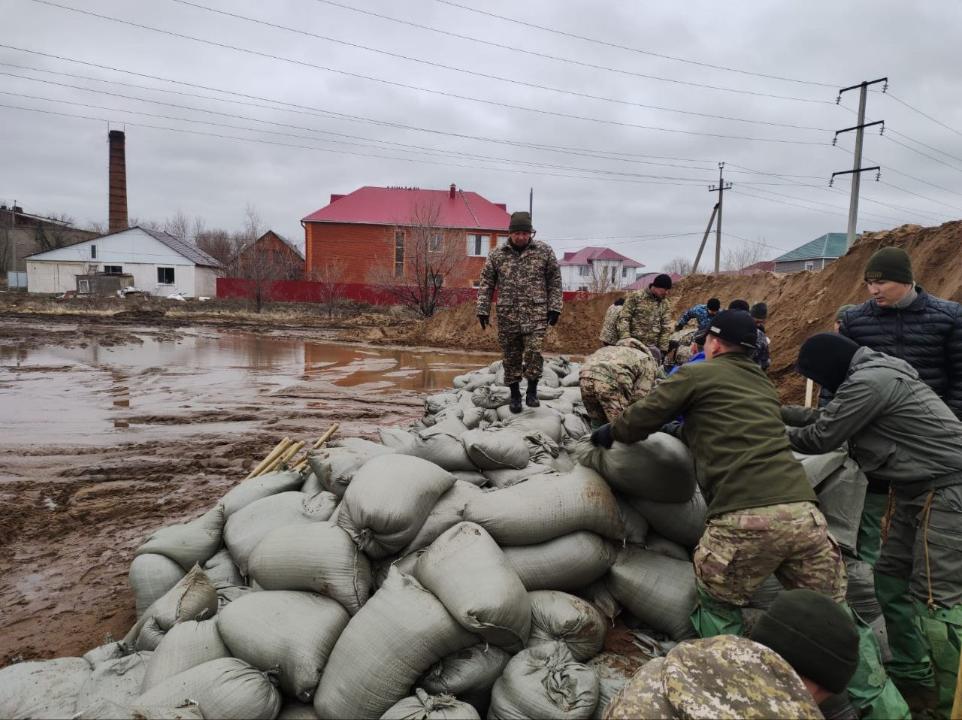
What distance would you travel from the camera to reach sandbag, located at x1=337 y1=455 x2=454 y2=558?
2.38 m

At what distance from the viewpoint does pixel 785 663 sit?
1.29 metres

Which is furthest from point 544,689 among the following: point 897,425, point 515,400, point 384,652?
point 515,400

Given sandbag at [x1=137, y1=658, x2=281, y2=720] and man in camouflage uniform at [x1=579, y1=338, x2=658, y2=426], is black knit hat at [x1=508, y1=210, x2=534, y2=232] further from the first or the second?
sandbag at [x1=137, y1=658, x2=281, y2=720]

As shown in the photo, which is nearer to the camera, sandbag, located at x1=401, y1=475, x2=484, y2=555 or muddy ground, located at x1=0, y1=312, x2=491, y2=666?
sandbag, located at x1=401, y1=475, x2=484, y2=555

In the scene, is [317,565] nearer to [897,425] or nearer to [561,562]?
[561,562]

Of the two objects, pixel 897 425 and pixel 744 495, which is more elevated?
pixel 897 425

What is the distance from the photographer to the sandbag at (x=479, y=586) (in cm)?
199

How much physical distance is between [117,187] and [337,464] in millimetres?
38426

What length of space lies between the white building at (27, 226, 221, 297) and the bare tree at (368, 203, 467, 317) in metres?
12.8

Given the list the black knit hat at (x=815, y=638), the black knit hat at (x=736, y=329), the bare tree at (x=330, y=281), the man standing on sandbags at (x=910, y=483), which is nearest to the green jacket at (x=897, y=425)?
the man standing on sandbags at (x=910, y=483)

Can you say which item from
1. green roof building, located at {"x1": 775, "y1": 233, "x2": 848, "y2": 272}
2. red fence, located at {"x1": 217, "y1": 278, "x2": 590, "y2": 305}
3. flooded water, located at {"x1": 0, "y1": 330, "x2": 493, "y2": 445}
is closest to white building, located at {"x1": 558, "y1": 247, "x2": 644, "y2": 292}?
green roof building, located at {"x1": 775, "y1": 233, "x2": 848, "y2": 272}

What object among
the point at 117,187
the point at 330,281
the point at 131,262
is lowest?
the point at 330,281

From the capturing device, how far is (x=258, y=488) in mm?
3227

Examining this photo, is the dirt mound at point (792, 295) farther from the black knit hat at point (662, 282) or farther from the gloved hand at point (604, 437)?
the gloved hand at point (604, 437)
